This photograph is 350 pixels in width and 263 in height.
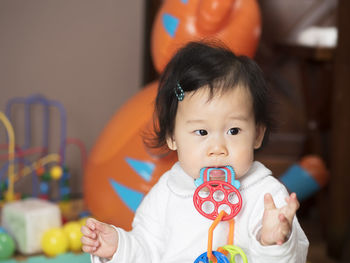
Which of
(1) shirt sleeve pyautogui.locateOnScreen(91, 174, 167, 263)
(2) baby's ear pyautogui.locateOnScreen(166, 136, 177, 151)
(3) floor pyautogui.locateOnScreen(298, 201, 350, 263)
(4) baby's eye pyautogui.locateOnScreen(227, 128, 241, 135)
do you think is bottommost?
(3) floor pyautogui.locateOnScreen(298, 201, 350, 263)

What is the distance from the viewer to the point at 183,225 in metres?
0.85

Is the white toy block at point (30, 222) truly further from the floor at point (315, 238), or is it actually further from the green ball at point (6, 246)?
the floor at point (315, 238)

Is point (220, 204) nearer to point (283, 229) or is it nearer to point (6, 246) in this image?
point (283, 229)

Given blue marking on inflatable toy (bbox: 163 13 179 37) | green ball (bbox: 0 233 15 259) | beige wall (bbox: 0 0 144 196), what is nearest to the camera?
green ball (bbox: 0 233 15 259)

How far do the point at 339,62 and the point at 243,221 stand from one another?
1.08 m

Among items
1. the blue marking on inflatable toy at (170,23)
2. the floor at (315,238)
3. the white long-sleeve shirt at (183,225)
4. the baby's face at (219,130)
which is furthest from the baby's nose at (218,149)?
the floor at (315,238)

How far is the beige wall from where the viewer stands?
1.84m

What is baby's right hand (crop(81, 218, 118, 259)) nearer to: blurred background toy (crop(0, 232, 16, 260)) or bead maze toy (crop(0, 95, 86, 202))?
blurred background toy (crop(0, 232, 16, 260))

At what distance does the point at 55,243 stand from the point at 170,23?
0.75 metres

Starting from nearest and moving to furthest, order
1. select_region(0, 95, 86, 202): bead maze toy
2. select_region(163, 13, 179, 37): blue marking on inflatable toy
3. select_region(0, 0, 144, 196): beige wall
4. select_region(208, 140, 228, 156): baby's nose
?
select_region(208, 140, 228, 156): baby's nose, select_region(163, 13, 179, 37): blue marking on inflatable toy, select_region(0, 95, 86, 202): bead maze toy, select_region(0, 0, 144, 196): beige wall

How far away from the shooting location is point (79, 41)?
6.64ft

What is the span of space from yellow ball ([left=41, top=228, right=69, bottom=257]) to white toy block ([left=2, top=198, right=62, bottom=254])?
0.04 m

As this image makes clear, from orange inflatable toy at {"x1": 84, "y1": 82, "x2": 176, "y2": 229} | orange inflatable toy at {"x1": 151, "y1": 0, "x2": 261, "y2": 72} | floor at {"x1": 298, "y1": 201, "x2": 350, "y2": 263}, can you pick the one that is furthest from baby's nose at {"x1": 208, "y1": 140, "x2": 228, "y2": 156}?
floor at {"x1": 298, "y1": 201, "x2": 350, "y2": 263}

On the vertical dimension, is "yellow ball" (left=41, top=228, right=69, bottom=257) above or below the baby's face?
below
